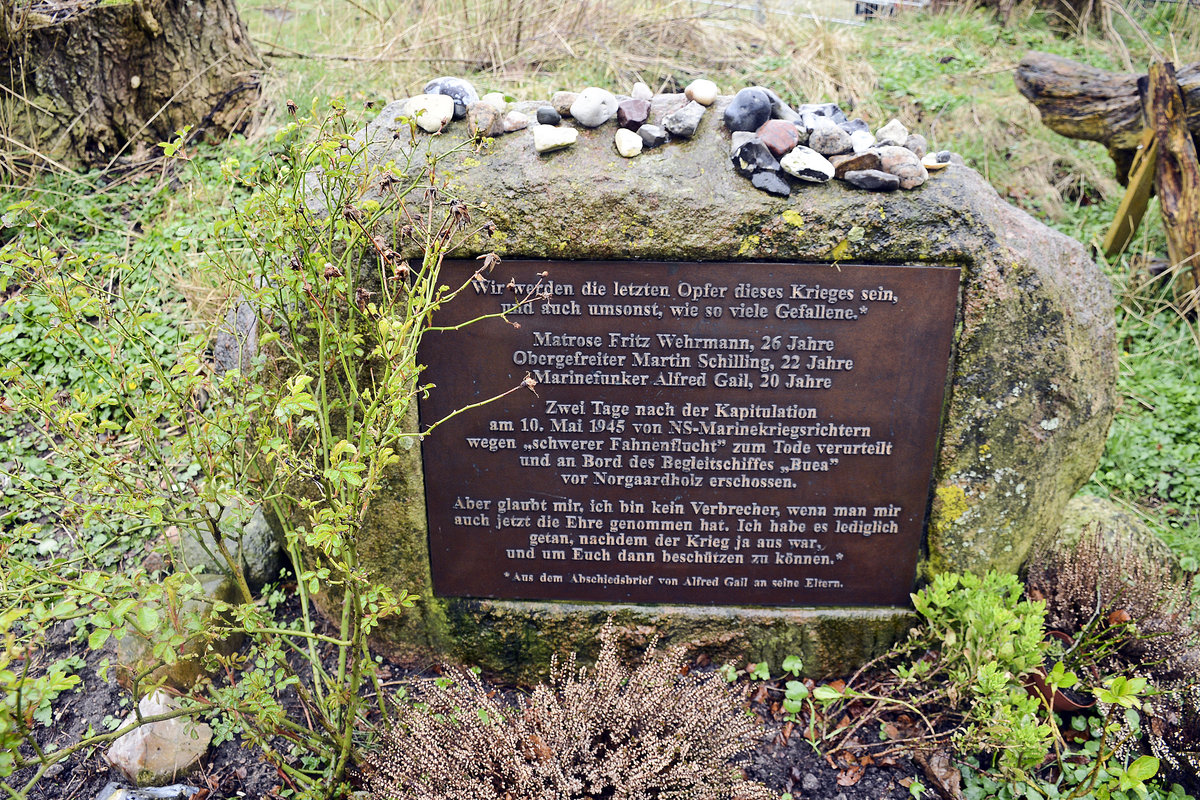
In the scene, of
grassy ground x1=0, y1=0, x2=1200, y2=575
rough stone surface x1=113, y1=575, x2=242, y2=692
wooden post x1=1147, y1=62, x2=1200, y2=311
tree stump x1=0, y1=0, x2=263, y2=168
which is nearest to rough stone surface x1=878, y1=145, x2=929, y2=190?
grassy ground x1=0, y1=0, x2=1200, y2=575

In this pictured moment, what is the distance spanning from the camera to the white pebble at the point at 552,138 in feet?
7.60

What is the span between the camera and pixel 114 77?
4379 mm

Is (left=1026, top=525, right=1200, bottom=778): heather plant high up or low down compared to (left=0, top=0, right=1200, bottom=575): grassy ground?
down

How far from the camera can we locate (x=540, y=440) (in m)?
2.52

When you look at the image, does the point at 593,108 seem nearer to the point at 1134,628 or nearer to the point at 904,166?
the point at 904,166

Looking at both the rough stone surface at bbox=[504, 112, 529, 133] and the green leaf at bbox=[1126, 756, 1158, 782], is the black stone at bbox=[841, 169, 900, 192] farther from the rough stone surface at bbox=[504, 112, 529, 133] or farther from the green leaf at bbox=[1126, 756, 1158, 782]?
the green leaf at bbox=[1126, 756, 1158, 782]

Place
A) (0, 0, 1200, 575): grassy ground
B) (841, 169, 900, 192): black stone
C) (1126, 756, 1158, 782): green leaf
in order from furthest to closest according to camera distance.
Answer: (0, 0, 1200, 575): grassy ground
(841, 169, 900, 192): black stone
(1126, 756, 1158, 782): green leaf

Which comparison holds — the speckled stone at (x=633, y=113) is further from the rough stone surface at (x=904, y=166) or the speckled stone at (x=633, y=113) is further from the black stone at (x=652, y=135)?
the rough stone surface at (x=904, y=166)

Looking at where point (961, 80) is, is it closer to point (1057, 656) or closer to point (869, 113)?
point (869, 113)

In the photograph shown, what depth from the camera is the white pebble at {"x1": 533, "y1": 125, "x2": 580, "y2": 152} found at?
7.60ft

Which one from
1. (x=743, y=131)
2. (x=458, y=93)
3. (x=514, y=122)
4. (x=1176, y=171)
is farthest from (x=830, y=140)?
(x=1176, y=171)

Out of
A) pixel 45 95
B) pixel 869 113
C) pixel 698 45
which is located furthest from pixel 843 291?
pixel 45 95

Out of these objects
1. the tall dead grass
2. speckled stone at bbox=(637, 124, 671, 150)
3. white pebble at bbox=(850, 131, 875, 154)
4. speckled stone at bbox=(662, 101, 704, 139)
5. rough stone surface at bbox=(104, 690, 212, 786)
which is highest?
the tall dead grass

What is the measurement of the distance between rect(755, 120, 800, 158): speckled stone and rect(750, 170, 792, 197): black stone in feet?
0.30
